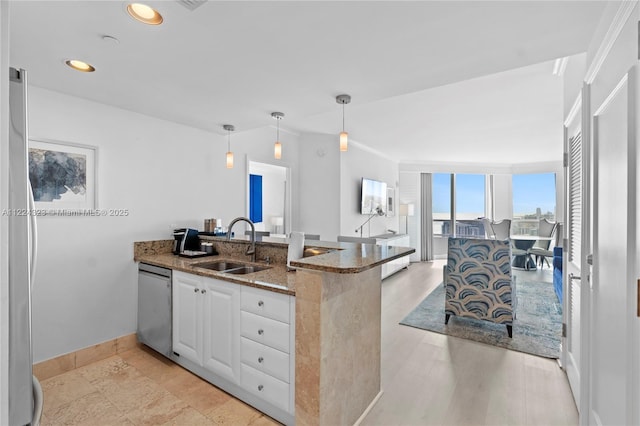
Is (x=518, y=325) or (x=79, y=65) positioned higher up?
(x=79, y=65)

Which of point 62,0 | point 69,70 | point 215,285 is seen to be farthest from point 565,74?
point 69,70

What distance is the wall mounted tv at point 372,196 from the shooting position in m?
5.71

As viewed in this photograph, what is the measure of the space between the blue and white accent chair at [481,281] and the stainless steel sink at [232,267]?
2.22 metres

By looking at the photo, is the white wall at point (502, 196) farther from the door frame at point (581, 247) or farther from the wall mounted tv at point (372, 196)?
the door frame at point (581, 247)

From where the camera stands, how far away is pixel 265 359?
190cm

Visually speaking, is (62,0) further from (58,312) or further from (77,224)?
(58,312)

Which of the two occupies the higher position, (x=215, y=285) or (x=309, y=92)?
(x=309, y=92)

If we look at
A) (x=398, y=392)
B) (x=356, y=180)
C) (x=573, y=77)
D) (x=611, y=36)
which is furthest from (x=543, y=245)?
(x=611, y=36)

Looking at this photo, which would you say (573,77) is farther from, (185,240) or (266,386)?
(185,240)

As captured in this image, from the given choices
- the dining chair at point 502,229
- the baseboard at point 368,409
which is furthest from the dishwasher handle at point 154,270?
the dining chair at point 502,229

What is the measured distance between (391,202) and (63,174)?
605cm

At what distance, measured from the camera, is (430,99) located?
346 centimetres

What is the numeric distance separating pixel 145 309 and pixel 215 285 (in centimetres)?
115

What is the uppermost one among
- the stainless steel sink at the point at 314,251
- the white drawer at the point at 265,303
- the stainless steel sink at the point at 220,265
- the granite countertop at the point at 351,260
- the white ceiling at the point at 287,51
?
the white ceiling at the point at 287,51
